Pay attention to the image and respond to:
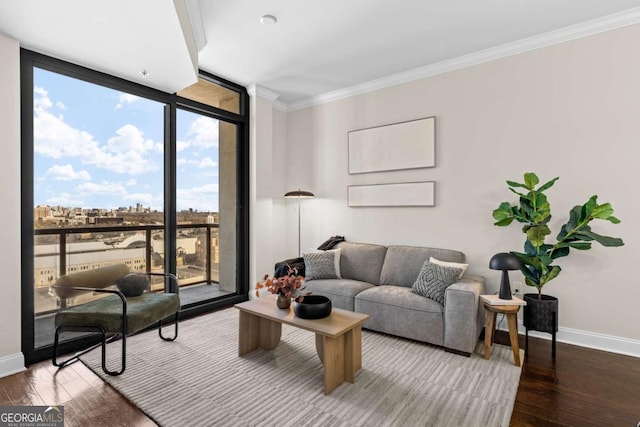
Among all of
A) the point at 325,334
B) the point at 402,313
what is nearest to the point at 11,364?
the point at 325,334

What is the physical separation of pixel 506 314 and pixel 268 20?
322cm

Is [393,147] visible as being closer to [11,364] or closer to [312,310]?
[312,310]

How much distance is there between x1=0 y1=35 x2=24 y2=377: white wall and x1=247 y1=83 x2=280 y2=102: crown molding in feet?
7.79

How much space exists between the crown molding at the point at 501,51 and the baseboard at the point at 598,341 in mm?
2707

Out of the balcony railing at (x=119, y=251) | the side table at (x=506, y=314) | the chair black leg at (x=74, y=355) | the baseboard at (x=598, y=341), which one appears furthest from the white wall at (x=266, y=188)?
the baseboard at (x=598, y=341)

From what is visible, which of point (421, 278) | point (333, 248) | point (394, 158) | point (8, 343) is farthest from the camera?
point (333, 248)

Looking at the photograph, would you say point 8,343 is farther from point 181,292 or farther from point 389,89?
point 389,89

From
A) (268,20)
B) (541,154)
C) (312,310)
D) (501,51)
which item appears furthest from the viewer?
(501,51)

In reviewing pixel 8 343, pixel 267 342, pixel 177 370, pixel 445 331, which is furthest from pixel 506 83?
pixel 8 343

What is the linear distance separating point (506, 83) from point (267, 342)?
136 inches

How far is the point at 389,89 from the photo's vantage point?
3.99 m

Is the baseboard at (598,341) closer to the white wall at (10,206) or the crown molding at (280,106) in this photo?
the crown molding at (280,106)

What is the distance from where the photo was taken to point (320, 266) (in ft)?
12.3

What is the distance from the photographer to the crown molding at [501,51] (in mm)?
2729
